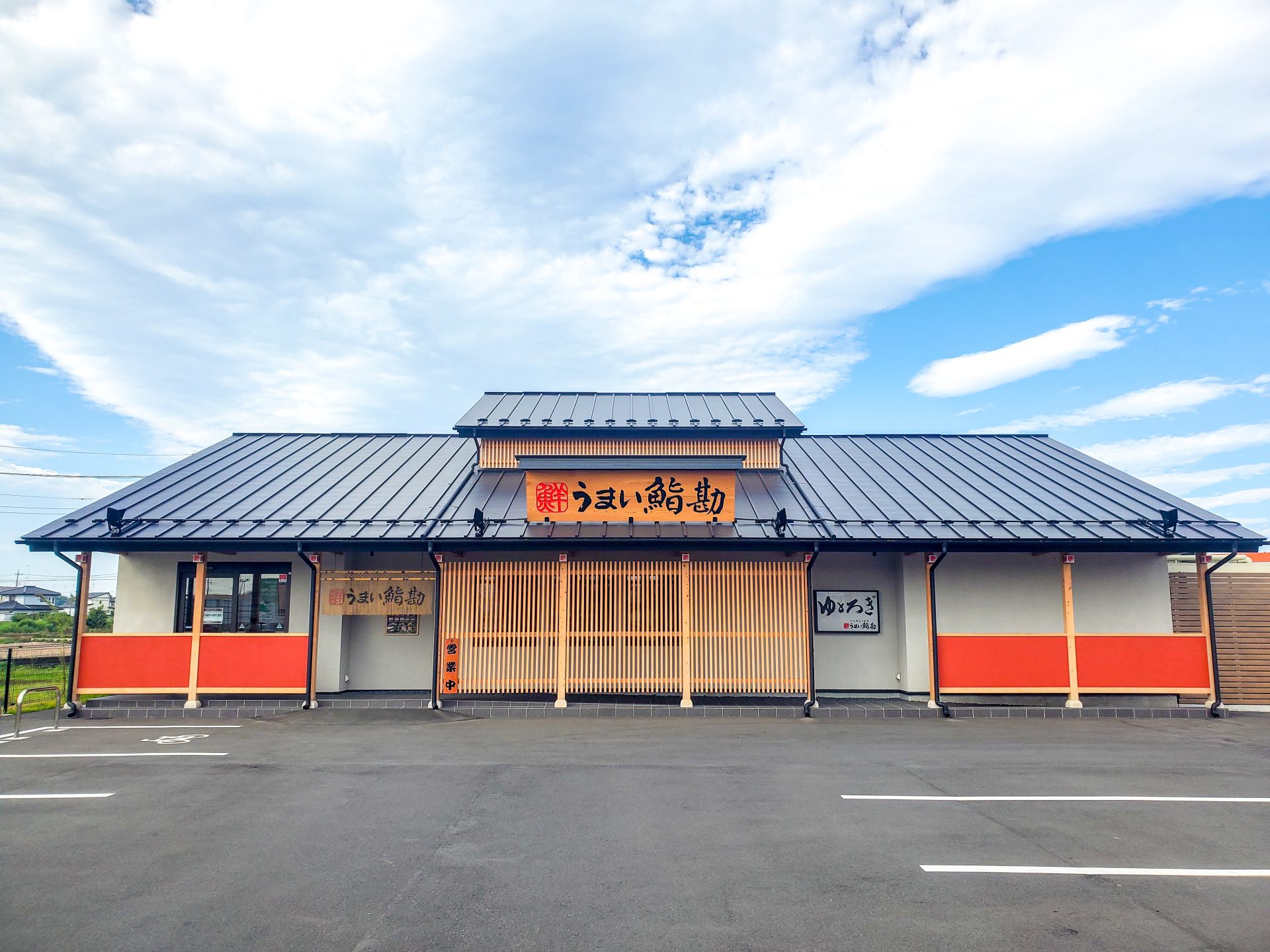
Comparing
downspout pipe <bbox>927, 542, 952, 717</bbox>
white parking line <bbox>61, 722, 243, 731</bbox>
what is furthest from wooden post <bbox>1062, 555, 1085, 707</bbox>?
white parking line <bbox>61, 722, 243, 731</bbox>

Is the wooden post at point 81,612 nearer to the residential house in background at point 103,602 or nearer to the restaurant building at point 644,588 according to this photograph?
the restaurant building at point 644,588

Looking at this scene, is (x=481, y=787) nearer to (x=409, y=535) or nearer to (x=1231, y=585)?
(x=409, y=535)

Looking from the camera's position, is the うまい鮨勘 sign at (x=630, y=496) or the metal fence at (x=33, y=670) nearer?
the うまい鮨勘 sign at (x=630, y=496)

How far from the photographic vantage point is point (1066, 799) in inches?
293

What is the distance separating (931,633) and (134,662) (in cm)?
1431

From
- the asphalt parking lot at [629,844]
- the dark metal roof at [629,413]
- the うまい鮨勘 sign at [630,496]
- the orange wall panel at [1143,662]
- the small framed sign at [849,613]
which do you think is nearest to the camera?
the asphalt parking lot at [629,844]

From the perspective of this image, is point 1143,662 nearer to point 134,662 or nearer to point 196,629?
point 196,629

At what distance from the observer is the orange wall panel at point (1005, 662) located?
12.8 meters

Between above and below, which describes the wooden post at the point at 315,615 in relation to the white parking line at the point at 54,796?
above

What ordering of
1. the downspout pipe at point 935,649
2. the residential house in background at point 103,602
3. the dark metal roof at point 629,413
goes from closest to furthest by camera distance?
the downspout pipe at point 935,649, the dark metal roof at point 629,413, the residential house in background at point 103,602

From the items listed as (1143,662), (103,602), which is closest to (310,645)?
(1143,662)

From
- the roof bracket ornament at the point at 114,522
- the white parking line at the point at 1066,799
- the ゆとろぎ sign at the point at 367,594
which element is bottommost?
the white parking line at the point at 1066,799

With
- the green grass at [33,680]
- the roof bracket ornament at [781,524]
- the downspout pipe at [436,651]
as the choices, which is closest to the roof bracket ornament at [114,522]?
the green grass at [33,680]

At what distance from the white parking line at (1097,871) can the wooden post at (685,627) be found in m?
7.51
